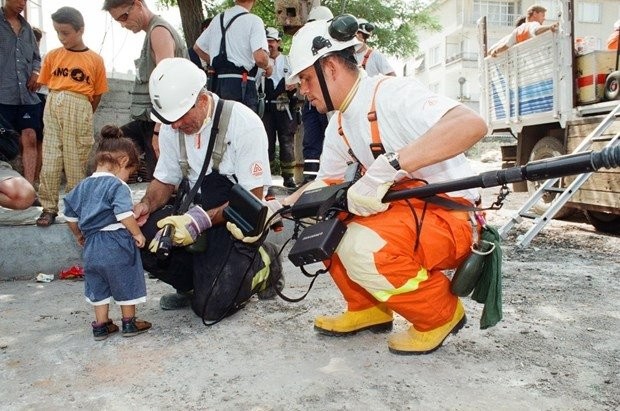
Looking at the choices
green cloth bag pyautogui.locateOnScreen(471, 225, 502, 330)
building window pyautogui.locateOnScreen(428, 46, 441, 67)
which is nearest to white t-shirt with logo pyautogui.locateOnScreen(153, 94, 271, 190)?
green cloth bag pyautogui.locateOnScreen(471, 225, 502, 330)

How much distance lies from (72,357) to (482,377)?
190 centimetres

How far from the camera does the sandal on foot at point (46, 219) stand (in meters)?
4.18

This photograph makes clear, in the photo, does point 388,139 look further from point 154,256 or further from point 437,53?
point 437,53

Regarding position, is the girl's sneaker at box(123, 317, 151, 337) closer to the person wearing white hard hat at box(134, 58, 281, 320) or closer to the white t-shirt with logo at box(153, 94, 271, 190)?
the person wearing white hard hat at box(134, 58, 281, 320)

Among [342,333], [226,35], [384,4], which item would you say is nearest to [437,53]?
[384,4]

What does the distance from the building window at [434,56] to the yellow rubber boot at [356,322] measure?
131ft

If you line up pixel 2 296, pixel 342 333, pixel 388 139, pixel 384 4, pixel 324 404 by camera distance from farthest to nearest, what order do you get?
pixel 384 4 < pixel 2 296 < pixel 342 333 < pixel 388 139 < pixel 324 404

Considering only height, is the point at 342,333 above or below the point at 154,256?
below

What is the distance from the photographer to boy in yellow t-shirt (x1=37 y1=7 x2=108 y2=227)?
4.25 m

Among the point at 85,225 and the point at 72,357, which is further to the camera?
the point at 85,225

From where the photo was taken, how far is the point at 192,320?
3.10 metres

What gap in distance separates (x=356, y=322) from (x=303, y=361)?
43 centimetres

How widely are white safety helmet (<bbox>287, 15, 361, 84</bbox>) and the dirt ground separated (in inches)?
52.4

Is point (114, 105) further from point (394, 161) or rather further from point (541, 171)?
point (541, 171)
